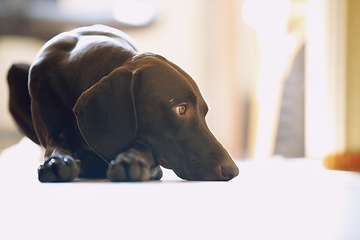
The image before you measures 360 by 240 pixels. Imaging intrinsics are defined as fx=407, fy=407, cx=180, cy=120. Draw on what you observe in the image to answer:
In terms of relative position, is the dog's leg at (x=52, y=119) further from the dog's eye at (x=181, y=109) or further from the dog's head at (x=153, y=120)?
the dog's eye at (x=181, y=109)

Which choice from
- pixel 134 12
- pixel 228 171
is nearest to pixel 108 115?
pixel 228 171

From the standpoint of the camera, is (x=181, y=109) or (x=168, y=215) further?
(x=181, y=109)

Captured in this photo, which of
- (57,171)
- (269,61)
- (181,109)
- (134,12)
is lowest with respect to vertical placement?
(269,61)

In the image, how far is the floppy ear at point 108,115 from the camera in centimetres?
109

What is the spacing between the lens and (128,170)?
97cm

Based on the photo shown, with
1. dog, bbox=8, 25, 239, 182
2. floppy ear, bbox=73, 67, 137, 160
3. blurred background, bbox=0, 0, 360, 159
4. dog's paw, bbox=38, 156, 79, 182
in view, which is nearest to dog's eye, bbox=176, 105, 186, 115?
dog, bbox=8, 25, 239, 182

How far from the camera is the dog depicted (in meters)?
1.09

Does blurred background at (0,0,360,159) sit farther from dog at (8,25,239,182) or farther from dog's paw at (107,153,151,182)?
dog's paw at (107,153,151,182)

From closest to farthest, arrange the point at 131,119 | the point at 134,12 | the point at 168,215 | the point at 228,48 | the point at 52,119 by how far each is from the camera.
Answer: the point at 168,215 → the point at 131,119 → the point at 52,119 → the point at 134,12 → the point at 228,48

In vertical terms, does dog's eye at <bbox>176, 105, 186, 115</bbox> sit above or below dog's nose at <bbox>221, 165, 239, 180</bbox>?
above

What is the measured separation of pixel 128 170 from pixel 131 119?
0.56ft

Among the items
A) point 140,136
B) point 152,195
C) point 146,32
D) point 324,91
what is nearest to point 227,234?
point 152,195

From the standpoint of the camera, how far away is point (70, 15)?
4.54 meters

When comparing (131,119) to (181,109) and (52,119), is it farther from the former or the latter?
(52,119)
